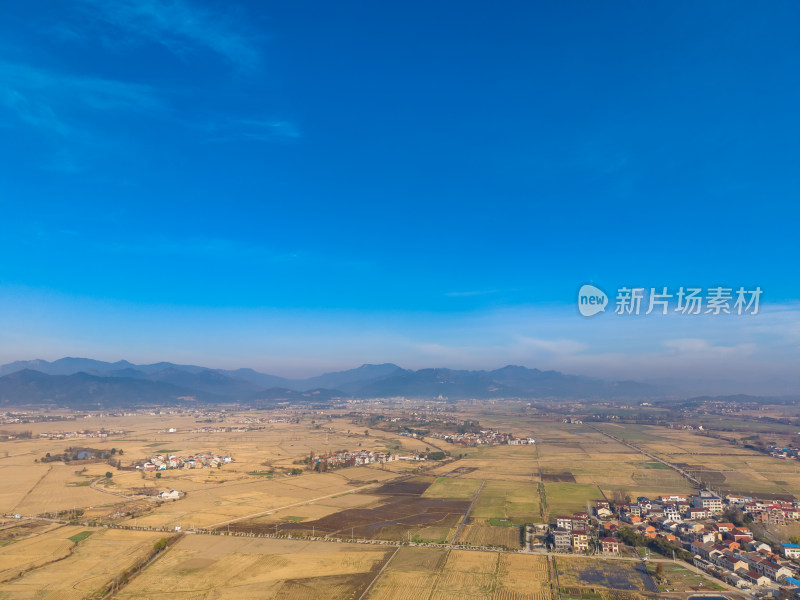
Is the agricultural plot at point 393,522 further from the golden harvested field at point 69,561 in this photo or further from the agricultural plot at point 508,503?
the golden harvested field at point 69,561

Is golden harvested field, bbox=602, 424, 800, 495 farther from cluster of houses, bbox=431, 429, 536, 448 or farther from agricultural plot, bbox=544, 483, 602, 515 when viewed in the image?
cluster of houses, bbox=431, 429, 536, 448

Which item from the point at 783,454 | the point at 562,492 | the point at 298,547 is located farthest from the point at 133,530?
the point at 783,454

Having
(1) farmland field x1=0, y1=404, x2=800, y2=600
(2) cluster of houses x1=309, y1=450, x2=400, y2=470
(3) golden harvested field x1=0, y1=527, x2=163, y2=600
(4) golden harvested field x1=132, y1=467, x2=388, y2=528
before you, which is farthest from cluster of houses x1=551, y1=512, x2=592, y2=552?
(2) cluster of houses x1=309, y1=450, x2=400, y2=470

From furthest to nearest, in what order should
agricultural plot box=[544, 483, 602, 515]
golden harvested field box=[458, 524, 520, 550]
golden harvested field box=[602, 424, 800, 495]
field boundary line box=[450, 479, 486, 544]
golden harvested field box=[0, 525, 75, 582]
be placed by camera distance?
golden harvested field box=[602, 424, 800, 495] < agricultural plot box=[544, 483, 602, 515] < field boundary line box=[450, 479, 486, 544] < golden harvested field box=[458, 524, 520, 550] < golden harvested field box=[0, 525, 75, 582]

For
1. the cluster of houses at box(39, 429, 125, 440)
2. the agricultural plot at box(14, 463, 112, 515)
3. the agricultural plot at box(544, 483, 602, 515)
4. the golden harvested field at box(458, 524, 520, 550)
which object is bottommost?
the cluster of houses at box(39, 429, 125, 440)

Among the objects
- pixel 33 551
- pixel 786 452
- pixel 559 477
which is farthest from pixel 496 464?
pixel 33 551

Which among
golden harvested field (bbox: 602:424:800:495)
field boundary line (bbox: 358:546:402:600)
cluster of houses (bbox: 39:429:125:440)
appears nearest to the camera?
field boundary line (bbox: 358:546:402:600)

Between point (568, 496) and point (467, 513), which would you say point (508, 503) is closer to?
point (467, 513)

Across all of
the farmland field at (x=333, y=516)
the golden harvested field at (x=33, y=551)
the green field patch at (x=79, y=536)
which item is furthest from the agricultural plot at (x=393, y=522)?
the golden harvested field at (x=33, y=551)
